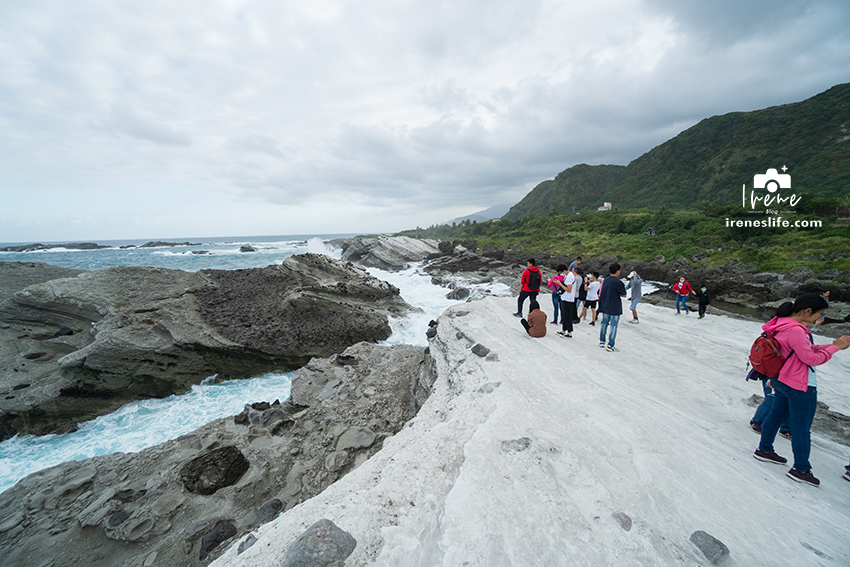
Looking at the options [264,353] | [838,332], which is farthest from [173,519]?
[838,332]

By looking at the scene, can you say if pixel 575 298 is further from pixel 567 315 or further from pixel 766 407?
pixel 766 407

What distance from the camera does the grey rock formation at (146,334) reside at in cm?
808

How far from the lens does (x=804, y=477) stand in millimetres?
3246

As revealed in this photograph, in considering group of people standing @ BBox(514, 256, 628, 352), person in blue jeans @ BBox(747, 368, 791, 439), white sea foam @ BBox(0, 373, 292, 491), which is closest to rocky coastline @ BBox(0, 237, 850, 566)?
white sea foam @ BBox(0, 373, 292, 491)

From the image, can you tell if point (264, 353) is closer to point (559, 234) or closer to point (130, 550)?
point (130, 550)

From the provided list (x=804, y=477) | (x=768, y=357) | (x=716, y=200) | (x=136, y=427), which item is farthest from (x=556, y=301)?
(x=716, y=200)

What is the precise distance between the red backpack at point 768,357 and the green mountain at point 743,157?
45.5 metres

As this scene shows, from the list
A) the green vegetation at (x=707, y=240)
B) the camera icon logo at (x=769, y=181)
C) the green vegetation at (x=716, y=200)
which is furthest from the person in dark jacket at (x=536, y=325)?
the camera icon logo at (x=769, y=181)

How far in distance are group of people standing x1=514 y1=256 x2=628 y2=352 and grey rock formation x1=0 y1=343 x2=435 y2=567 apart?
12.2ft

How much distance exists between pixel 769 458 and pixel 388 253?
135 ft

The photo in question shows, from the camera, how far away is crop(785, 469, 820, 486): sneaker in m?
3.22

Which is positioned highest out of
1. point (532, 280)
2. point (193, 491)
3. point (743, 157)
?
point (743, 157)

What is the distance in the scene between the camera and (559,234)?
49.5 meters

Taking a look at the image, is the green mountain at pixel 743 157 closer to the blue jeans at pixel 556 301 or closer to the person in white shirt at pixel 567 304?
the blue jeans at pixel 556 301
